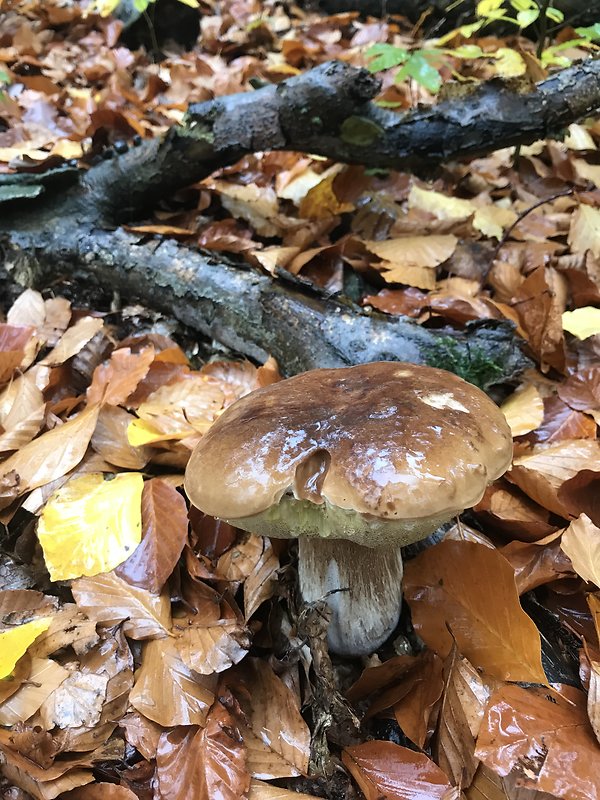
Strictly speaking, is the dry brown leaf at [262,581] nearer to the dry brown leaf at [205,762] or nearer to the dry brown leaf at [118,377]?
the dry brown leaf at [205,762]

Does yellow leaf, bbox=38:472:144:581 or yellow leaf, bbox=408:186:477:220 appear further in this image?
yellow leaf, bbox=408:186:477:220

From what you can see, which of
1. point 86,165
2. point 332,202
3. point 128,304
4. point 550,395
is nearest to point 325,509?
point 550,395

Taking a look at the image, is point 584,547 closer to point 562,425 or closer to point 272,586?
point 562,425

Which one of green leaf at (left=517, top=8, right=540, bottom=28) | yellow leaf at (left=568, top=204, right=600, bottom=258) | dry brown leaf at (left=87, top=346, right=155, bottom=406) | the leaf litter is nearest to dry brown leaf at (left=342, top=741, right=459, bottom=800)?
the leaf litter

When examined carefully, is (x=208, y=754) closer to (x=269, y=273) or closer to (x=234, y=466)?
(x=234, y=466)

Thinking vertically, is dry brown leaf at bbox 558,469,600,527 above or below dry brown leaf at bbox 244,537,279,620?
above

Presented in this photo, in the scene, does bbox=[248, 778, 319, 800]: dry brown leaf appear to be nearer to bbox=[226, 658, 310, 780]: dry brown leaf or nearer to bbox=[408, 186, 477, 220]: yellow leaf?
bbox=[226, 658, 310, 780]: dry brown leaf

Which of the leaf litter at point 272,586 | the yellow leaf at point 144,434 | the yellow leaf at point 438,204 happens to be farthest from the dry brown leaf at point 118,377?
the yellow leaf at point 438,204
